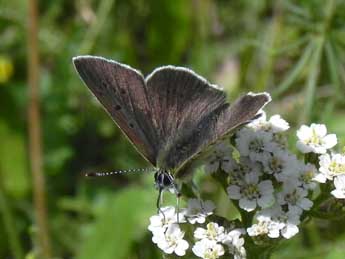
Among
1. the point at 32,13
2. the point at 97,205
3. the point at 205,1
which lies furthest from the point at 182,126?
the point at 205,1

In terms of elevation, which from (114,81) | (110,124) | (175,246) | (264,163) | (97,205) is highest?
(110,124)

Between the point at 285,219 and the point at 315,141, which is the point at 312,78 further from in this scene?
the point at 285,219

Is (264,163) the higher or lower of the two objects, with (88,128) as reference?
lower

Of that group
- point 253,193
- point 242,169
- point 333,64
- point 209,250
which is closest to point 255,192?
point 253,193

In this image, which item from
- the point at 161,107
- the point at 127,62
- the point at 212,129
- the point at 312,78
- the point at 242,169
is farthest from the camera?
the point at 127,62

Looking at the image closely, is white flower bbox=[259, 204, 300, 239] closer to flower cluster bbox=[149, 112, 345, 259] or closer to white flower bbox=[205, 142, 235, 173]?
flower cluster bbox=[149, 112, 345, 259]

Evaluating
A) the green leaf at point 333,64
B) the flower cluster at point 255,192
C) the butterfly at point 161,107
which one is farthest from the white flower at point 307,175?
the green leaf at point 333,64

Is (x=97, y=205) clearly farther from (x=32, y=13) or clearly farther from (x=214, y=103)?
(x=214, y=103)
